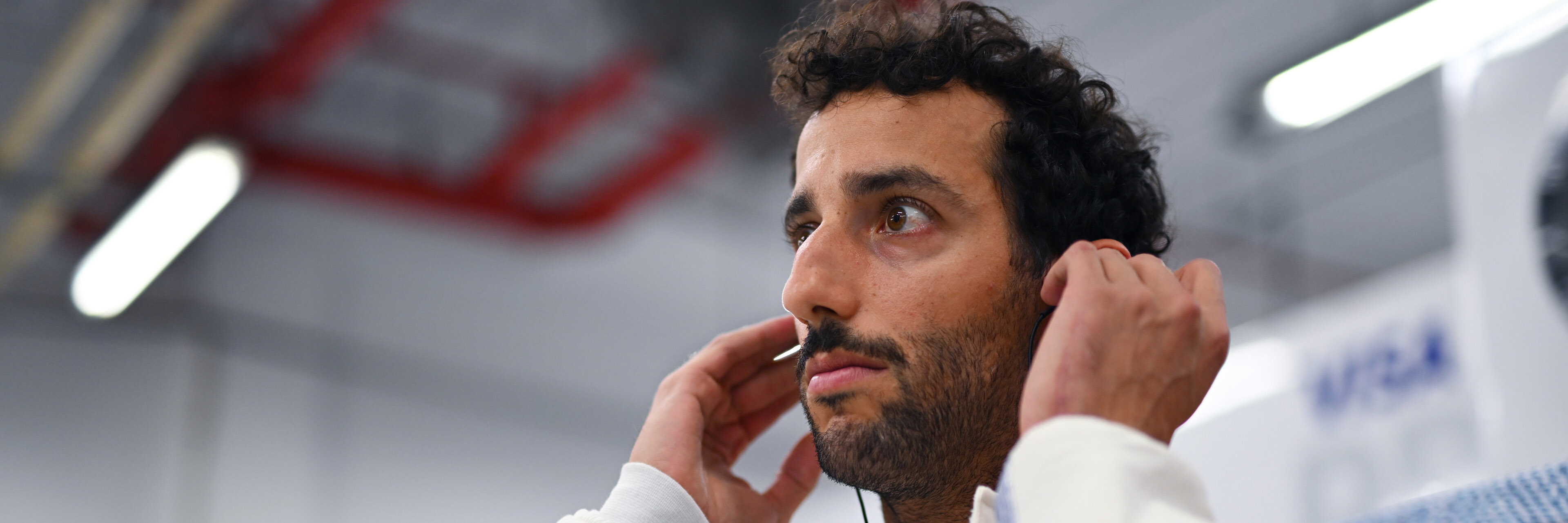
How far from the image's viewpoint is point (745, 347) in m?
1.71

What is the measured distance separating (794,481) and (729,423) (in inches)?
5.1

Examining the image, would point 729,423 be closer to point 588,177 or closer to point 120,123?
point 120,123

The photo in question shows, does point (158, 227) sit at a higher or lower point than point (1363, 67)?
higher

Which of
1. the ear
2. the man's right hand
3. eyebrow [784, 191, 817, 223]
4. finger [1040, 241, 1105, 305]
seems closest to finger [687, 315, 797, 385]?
the man's right hand

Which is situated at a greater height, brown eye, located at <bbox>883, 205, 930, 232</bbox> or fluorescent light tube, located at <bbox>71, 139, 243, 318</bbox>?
fluorescent light tube, located at <bbox>71, 139, 243, 318</bbox>

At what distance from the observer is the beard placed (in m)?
1.26

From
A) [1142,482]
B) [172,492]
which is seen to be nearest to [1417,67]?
[1142,482]

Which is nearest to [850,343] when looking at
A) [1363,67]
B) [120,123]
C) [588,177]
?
[1363,67]

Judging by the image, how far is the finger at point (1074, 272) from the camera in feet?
3.21

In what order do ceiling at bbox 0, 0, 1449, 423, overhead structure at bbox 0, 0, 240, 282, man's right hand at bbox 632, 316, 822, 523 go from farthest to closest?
ceiling at bbox 0, 0, 1449, 423
overhead structure at bbox 0, 0, 240, 282
man's right hand at bbox 632, 316, 822, 523

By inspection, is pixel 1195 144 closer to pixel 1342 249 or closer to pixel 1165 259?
pixel 1342 249

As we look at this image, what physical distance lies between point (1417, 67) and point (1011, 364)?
294 centimetres

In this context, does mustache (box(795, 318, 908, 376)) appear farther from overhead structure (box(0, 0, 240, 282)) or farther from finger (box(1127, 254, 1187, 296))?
overhead structure (box(0, 0, 240, 282))

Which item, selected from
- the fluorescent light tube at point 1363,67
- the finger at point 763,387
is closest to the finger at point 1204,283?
the finger at point 763,387
